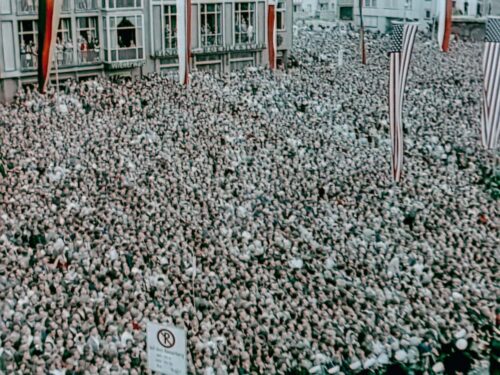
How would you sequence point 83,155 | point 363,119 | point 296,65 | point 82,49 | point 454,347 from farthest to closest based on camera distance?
point 296,65, point 82,49, point 363,119, point 83,155, point 454,347

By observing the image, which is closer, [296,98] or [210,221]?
[210,221]

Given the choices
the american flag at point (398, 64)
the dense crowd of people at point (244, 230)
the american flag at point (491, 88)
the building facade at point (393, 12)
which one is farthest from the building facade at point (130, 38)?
the building facade at point (393, 12)

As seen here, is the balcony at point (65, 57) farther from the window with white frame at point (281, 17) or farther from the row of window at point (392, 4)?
the row of window at point (392, 4)

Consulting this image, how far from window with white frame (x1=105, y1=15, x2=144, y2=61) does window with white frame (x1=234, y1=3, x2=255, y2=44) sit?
226 inches

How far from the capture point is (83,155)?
81.6ft

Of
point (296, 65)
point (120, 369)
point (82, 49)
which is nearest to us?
point (120, 369)

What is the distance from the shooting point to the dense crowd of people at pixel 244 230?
1388 cm

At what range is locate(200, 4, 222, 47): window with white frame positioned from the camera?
1556 inches

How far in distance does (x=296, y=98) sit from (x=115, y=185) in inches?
488

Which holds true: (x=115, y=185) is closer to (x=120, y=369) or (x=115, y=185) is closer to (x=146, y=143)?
(x=146, y=143)

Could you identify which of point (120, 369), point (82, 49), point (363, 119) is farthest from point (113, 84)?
point (120, 369)

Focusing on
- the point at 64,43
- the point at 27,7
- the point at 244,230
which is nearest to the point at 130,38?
the point at 64,43

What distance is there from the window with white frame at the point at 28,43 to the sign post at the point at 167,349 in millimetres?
24073

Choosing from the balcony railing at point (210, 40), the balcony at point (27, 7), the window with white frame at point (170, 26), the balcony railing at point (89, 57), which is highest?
the balcony at point (27, 7)
